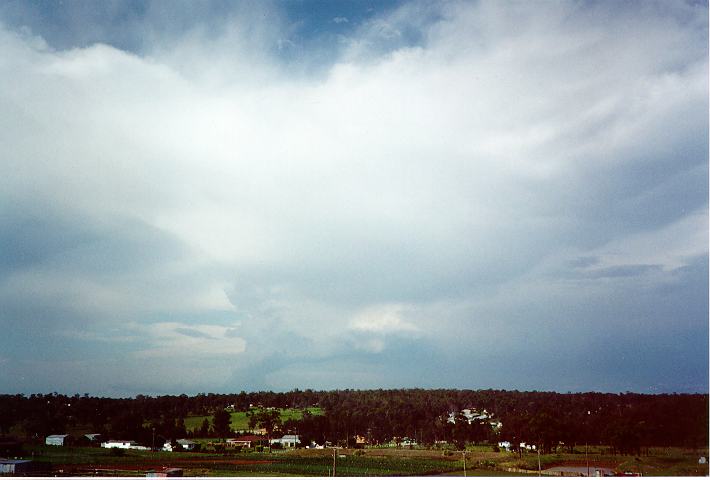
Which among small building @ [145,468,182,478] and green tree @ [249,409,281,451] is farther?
green tree @ [249,409,281,451]

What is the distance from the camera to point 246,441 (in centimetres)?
2184

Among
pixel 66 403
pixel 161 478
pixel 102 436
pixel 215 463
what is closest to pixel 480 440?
pixel 215 463

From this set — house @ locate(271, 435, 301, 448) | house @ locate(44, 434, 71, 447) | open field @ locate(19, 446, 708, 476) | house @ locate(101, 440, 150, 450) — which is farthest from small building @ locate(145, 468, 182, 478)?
house @ locate(44, 434, 71, 447)

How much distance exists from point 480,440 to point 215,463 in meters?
8.98

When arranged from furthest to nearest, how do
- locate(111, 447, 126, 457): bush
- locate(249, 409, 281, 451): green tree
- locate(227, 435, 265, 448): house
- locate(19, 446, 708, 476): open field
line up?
locate(249, 409, 281, 451): green tree → locate(227, 435, 265, 448): house → locate(111, 447, 126, 457): bush → locate(19, 446, 708, 476): open field

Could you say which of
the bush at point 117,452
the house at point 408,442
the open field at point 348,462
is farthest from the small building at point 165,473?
the house at point 408,442

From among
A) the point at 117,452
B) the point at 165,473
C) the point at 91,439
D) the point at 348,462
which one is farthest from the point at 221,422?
the point at 348,462

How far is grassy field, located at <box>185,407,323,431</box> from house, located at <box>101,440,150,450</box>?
5.75ft

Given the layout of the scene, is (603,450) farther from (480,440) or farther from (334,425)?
(334,425)

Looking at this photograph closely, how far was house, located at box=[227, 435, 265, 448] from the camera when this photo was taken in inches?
856

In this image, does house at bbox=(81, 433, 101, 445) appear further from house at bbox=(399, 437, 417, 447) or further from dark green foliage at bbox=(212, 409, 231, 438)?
house at bbox=(399, 437, 417, 447)

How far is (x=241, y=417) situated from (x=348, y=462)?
4799 millimetres

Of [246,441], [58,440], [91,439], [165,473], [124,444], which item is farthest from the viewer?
[246,441]

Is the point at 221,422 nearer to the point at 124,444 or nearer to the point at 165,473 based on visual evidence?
the point at 124,444
